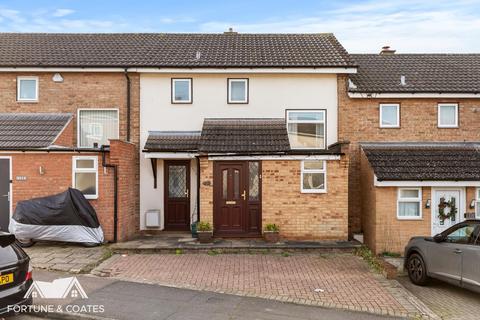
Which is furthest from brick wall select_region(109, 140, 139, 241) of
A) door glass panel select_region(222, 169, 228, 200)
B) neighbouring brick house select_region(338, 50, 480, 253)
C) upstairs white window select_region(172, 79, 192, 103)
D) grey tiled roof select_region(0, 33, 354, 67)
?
neighbouring brick house select_region(338, 50, 480, 253)

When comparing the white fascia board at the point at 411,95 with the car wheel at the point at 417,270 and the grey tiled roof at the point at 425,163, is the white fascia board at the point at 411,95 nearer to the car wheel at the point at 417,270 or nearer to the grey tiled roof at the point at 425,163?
the grey tiled roof at the point at 425,163

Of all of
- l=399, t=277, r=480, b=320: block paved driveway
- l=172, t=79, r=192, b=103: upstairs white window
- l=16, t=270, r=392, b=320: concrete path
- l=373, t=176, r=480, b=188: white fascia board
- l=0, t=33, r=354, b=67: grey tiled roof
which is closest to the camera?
l=16, t=270, r=392, b=320: concrete path

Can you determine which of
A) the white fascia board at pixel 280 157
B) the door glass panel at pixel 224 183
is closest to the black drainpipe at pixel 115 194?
the white fascia board at pixel 280 157

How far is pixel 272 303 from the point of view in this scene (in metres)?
7.12

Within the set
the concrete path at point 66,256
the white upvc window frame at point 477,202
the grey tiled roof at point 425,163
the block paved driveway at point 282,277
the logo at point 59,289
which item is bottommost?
the block paved driveway at point 282,277

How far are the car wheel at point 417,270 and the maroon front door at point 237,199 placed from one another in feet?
14.6

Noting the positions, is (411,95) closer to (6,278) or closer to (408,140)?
(408,140)

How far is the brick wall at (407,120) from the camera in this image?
13.9 meters

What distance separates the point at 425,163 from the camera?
1202 cm

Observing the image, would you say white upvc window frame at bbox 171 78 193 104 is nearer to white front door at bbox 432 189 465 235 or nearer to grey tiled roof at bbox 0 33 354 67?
grey tiled roof at bbox 0 33 354 67

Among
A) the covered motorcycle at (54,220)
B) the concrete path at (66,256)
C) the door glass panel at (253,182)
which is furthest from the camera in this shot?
the door glass panel at (253,182)

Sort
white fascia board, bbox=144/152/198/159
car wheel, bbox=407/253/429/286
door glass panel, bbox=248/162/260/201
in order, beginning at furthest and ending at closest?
white fascia board, bbox=144/152/198/159 → door glass panel, bbox=248/162/260/201 → car wheel, bbox=407/253/429/286

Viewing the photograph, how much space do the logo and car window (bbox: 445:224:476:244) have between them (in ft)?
22.1

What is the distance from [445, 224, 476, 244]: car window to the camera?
7609 mm
